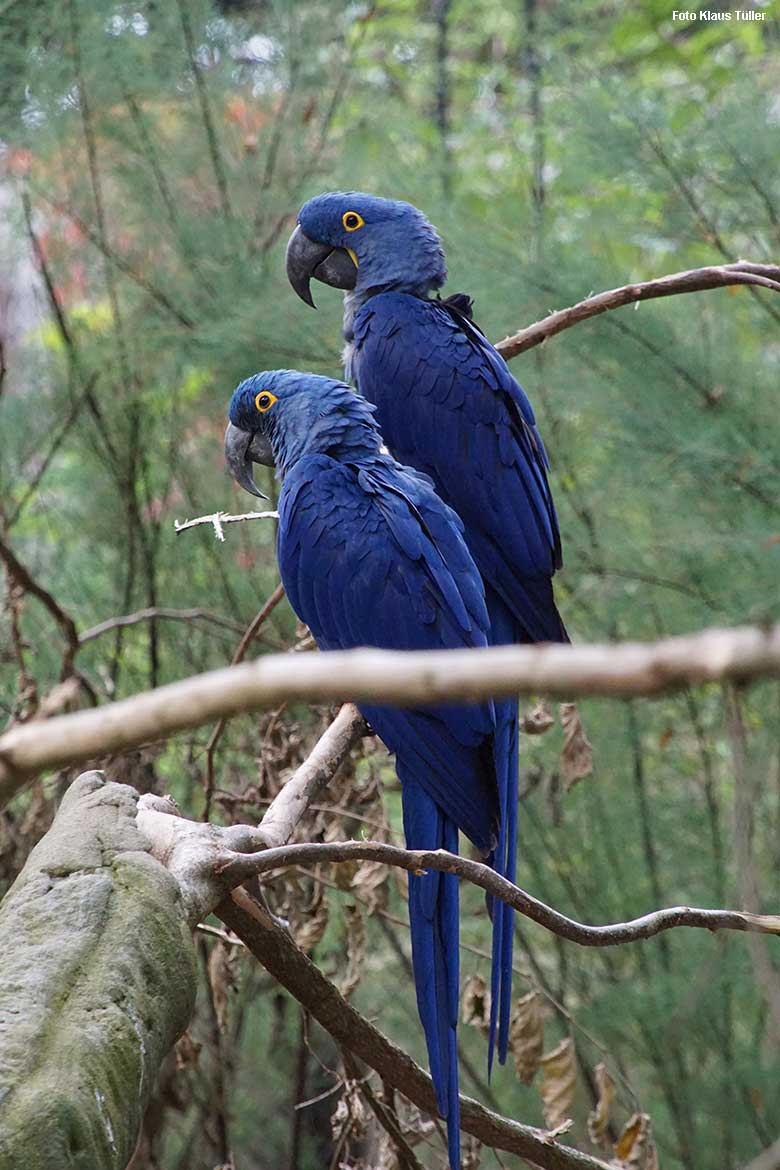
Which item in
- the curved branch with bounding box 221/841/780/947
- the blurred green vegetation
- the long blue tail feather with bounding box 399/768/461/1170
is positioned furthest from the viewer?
the blurred green vegetation

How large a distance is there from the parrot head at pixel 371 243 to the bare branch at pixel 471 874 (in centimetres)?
132

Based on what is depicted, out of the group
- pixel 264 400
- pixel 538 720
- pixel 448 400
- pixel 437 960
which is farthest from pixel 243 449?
pixel 437 960

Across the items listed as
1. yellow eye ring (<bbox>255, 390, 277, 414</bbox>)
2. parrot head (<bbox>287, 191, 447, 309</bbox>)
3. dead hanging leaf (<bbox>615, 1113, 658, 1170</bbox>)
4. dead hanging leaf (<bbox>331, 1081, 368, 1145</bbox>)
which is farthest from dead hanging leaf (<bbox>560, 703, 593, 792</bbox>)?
parrot head (<bbox>287, 191, 447, 309</bbox>)

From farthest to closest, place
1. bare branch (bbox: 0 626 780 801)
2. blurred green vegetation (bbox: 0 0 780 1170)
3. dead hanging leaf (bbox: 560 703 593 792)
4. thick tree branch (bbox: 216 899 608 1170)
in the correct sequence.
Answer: blurred green vegetation (bbox: 0 0 780 1170)
dead hanging leaf (bbox: 560 703 593 792)
thick tree branch (bbox: 216 899 608 1170)
bare branch (bbox: 0 626 780 801)

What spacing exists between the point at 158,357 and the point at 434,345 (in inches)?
41.7

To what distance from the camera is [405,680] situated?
0.39m

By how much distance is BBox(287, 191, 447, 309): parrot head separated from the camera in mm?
2096

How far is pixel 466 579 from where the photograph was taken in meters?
1.66

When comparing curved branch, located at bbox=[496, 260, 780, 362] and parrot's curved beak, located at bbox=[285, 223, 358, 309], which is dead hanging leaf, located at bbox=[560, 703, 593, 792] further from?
parrot's curved beak, located at bbox=[285, 223, 358, 309]

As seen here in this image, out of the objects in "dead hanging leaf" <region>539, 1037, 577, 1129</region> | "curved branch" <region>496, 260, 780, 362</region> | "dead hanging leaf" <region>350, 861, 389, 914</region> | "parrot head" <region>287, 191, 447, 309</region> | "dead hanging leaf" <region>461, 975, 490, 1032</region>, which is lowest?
"dead hanging leaf" <region>539, 1037, 577, 1129</region>

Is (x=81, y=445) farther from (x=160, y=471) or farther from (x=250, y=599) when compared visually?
(x=250, y=599)

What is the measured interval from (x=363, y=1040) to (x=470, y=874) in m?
0.32

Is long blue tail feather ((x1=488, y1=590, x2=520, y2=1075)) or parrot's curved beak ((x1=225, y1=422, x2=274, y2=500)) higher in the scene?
parrot's curved beak ((x1=225, y1=422, x2=274, y2=500))

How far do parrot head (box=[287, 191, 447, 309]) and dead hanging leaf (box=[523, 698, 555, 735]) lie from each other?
0.79 metres
